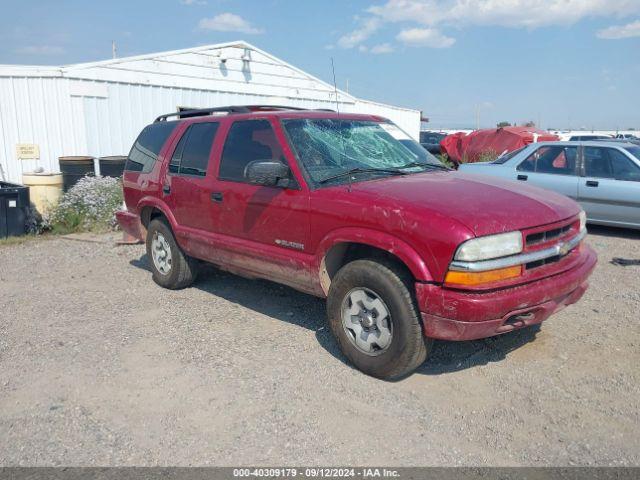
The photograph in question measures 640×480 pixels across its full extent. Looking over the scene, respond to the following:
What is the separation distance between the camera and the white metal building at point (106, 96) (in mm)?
10727

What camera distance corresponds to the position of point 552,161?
9.30 metres

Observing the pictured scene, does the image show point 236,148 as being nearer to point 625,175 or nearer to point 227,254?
point 227,254

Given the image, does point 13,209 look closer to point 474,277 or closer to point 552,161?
point 474,277

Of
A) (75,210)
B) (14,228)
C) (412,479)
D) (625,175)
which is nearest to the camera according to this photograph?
(412,479)

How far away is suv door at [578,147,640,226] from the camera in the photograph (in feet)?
27.8

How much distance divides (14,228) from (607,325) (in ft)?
29.6

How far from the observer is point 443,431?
10.9 ft

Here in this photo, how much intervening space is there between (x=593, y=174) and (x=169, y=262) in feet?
22.1

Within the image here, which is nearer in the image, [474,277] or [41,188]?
[474,277]

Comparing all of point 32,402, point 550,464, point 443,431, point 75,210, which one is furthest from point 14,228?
point 550,464

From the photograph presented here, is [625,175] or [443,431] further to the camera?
[625,175]

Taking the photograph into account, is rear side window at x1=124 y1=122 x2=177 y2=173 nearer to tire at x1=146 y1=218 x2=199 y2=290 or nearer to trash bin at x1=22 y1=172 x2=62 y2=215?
tire at x1=146 y1=218 x2=199 y2=290

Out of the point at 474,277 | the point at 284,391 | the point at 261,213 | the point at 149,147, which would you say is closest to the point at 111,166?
the point at 149,147

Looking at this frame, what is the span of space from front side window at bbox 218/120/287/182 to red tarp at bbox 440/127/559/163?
1230cm
